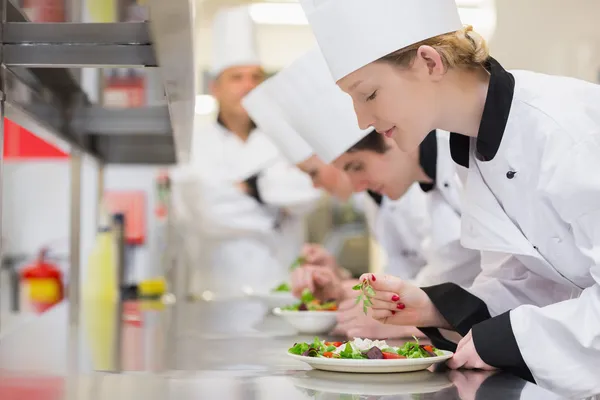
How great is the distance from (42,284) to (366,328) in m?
3.55

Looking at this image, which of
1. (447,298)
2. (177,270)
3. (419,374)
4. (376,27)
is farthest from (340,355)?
(177,270)

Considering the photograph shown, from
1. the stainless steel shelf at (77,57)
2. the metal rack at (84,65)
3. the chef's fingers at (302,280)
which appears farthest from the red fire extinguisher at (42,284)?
the chef's fingers at (302,280)

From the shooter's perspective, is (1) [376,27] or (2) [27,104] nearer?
(1) [376,27]

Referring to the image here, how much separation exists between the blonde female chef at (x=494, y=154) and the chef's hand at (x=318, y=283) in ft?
2.38

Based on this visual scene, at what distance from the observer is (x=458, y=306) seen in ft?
4.75

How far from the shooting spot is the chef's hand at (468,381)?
100 centimetres

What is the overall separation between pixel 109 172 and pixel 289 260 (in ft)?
4.67

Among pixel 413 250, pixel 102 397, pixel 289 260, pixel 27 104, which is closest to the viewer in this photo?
pixel 102 397

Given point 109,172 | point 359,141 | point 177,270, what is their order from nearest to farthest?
point 359,141, point 177,270, point 109,172

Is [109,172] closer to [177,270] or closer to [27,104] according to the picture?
[177,270]

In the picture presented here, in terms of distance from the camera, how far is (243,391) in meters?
1.03

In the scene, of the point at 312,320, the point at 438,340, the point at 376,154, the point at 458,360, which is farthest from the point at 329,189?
the point at 458,360

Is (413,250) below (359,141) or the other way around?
below

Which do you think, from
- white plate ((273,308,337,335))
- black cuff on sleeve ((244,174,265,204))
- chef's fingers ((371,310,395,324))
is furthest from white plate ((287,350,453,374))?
black cuff on sleeve ((244,174,265,204))
